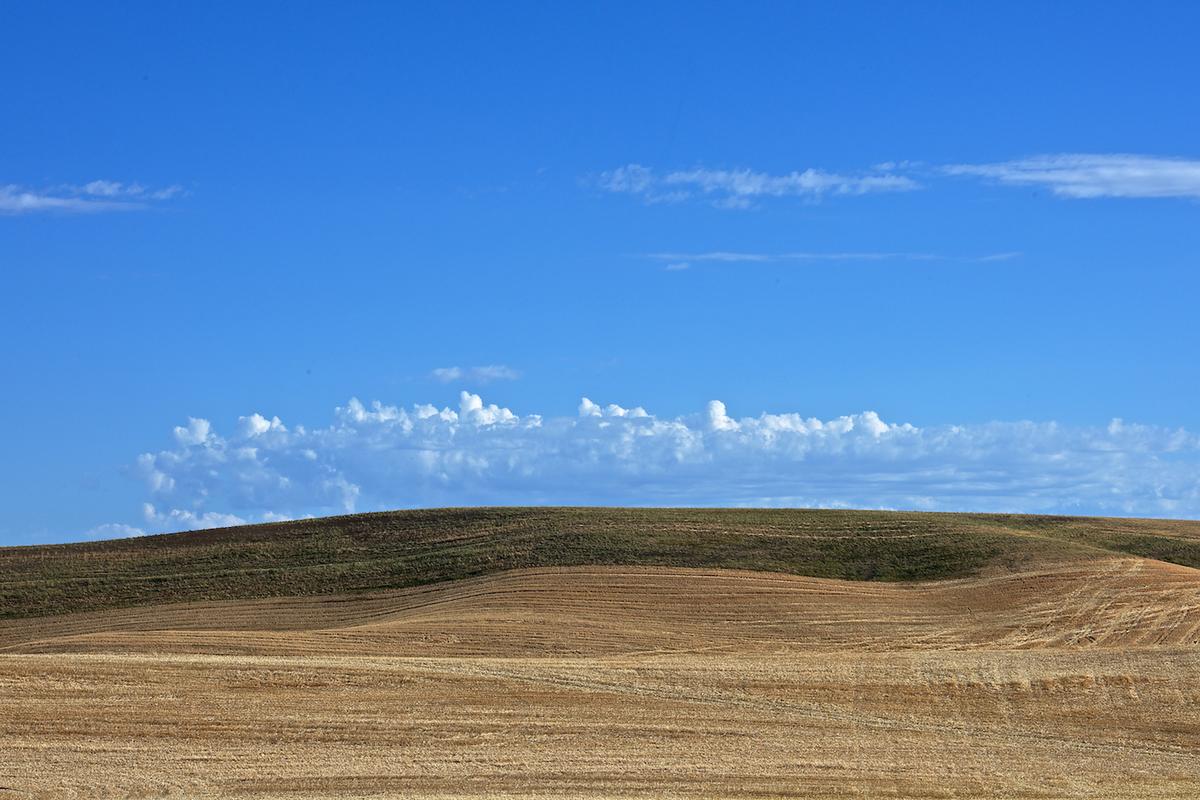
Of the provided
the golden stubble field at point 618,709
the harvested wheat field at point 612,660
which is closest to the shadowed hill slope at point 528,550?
the harvested wheat field at point 612,660

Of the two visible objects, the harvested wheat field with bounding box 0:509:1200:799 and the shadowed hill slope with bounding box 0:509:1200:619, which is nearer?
the harvested wheat field with bounding box 0:509:1200:799

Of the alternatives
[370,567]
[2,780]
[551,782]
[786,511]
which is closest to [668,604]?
[370,567]

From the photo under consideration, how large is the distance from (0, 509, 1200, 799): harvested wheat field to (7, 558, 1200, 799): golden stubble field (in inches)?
3.8

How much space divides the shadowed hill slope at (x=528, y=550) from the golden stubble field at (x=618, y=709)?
9.05 metres

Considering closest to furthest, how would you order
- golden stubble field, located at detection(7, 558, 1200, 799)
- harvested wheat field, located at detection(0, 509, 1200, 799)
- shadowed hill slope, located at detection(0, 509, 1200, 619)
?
golden stubble field, located at detection(7, 558, 1200, 799), harvested wheat field, located at detection(0, 509, 1200, 799), shadowed hill slope, located at detection(0, 509, 1200, 619)

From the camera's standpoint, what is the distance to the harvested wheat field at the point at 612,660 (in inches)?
963

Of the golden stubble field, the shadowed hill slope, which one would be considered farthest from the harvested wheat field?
the shadowed hill slope

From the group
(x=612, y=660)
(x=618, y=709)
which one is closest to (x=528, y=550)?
(x=612, y=660)

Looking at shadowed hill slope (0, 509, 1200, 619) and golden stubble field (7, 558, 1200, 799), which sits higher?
shadowed hill slope (0, 509, 1200, 619)

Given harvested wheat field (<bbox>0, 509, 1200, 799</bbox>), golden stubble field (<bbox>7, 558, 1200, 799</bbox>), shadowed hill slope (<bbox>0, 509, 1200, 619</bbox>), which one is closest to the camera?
golden stubble field (<bbox>7, 558, 1200, 799</bbox>)

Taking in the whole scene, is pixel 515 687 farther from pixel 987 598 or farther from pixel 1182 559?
pixel 1182 559

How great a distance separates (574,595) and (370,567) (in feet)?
39.3

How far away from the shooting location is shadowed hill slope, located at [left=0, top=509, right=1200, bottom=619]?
55.8 m

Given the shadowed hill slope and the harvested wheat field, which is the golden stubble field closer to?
the harvested wheat field
